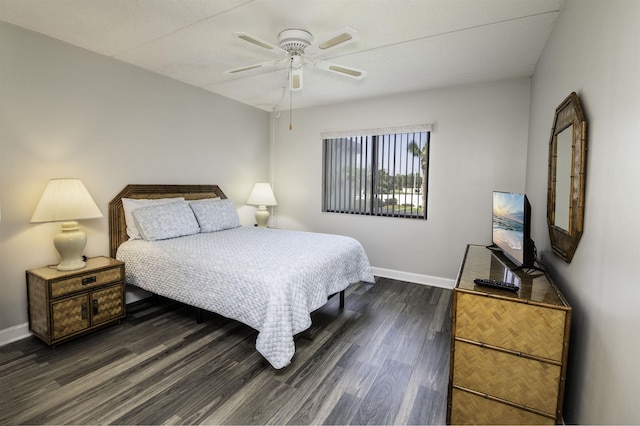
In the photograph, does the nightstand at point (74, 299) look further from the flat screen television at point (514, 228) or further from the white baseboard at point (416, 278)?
the flat screen television at point (514, 228)

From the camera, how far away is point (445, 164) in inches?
151

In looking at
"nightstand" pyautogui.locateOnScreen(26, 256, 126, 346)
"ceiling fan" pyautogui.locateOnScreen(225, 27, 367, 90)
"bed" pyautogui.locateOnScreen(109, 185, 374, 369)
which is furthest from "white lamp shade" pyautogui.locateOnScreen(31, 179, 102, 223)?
"ceiling fan" pyautogui.locateOnScreen(225, 27, 367, 90)

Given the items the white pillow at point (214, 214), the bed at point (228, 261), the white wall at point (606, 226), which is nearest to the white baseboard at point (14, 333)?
the bed at point (228, 261)

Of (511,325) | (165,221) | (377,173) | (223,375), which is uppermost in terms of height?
(377,173)

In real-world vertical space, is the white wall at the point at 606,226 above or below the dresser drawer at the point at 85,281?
above

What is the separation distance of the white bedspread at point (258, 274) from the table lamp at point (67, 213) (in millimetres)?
496

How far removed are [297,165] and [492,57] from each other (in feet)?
9.72

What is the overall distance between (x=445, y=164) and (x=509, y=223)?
1.70m

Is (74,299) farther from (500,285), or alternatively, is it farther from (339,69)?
(500,285)

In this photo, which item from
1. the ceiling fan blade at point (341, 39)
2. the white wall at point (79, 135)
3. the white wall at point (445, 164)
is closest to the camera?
the ceiling fan blade at point (341, 39)

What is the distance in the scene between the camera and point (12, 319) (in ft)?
8.31

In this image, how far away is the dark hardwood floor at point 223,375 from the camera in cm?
177

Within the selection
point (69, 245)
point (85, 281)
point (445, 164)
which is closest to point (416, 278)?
point (445, 164)

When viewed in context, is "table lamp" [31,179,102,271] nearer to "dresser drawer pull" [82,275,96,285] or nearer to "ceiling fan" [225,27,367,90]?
"dresser drawer pull" [82,275,96,285]
